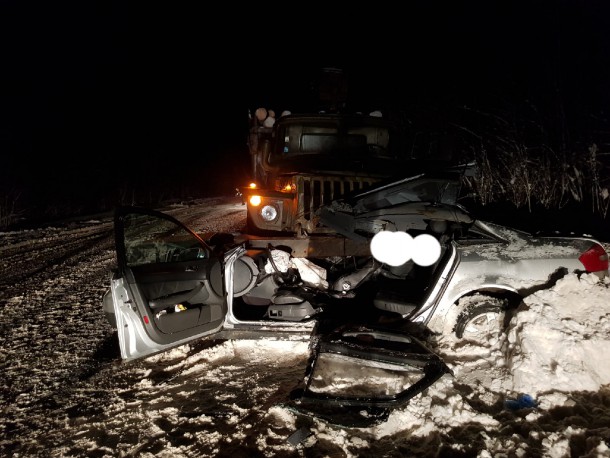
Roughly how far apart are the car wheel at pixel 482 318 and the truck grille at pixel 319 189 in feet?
7.74

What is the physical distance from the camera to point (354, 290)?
174 inches

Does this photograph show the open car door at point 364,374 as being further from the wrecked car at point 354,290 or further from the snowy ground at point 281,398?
the snowy ground at point 281,398

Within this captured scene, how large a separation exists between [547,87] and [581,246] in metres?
8.96

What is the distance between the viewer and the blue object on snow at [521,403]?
2706 mm

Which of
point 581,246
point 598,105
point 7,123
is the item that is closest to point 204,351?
point 581,246

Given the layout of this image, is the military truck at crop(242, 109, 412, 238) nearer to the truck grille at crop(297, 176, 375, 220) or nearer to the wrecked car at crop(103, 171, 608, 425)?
the truck grille at crop(297, 176, 375, 220)

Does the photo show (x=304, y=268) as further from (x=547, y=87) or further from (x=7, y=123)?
(x=7, y=123)

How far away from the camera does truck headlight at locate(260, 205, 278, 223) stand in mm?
5527

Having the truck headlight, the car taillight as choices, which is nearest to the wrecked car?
the car taillight

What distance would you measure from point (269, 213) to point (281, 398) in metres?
2.94

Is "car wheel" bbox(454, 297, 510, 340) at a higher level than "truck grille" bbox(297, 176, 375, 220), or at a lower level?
lower

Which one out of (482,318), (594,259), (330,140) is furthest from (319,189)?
(594,259)

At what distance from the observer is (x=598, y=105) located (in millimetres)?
11398

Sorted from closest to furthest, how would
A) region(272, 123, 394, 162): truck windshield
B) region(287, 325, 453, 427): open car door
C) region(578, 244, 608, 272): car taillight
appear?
region(287, 325, 453, 427): open car door < region(578, 244, 608, 272): car taillight < region(272, 123, 394, 162): truck windshield
